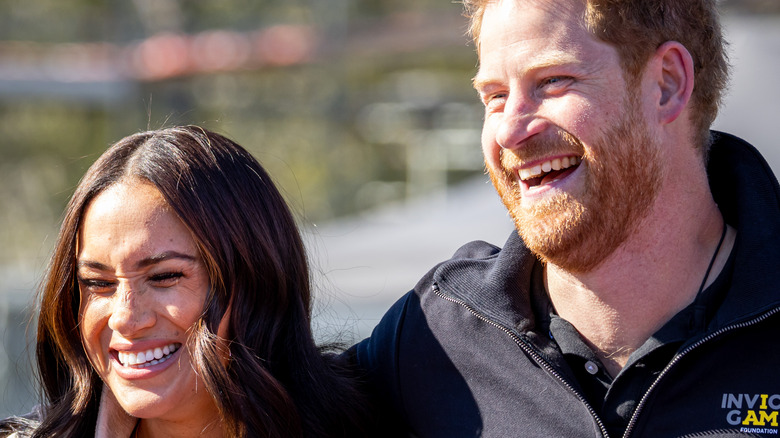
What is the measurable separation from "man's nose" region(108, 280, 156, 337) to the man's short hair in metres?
1.16

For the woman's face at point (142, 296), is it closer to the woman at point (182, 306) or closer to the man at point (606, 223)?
the woman at point (182, 306)

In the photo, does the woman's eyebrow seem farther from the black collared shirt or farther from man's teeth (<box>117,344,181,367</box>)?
the black collared shirt

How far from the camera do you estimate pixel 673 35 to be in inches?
98.9

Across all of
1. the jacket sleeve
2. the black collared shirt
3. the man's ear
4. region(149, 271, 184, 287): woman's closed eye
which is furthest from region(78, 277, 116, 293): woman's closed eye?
the man's ear

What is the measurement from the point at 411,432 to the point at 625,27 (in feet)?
3.92

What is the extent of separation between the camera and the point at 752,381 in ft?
7.18

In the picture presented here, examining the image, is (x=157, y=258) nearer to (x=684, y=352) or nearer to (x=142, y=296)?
(x=142, y=296)

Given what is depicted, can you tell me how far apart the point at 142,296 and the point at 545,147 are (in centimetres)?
105

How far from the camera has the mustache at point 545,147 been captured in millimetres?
2408

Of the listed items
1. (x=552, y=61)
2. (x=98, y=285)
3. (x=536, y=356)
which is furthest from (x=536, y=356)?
(x=98, y=285)

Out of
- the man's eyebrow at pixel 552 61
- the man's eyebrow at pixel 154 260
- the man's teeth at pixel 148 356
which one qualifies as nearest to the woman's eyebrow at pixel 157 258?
the man's eyebrow at pixel 154 260

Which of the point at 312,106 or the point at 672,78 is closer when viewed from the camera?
the point at 672,78

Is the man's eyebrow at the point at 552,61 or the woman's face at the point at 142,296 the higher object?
the man's eyebrow at the point at 552,61

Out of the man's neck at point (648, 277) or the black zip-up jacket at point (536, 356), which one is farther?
the man's neck at point (648, 277)
